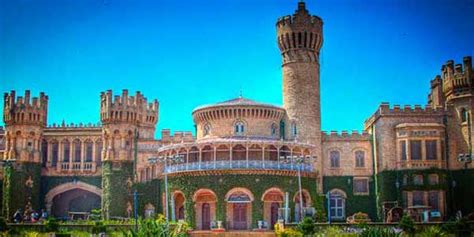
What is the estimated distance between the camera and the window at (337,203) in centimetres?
6406

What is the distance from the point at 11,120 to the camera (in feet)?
219

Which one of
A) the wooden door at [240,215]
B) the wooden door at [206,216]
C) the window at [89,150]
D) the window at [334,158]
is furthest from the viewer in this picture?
Result: the window at [89,150]

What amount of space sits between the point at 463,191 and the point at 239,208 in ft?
65.3

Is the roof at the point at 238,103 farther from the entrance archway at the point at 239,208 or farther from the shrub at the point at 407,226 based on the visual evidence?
the shrub at the point at 407,226

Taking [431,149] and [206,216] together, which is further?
[431,149]

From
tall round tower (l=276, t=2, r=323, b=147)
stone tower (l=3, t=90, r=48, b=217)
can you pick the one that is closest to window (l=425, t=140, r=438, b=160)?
tall round tower (l=276, t=2, r=323, b=147)

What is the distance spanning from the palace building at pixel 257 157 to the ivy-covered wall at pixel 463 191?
0.09 meters

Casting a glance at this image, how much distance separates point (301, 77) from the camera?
64375 mm

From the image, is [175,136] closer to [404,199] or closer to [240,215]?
[240,215]

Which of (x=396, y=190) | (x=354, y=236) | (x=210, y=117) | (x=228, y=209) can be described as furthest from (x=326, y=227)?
(x=210, y=117)

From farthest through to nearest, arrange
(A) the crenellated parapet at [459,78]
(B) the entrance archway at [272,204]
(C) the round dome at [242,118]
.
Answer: (C) the round dome at [242,118] → (A) the crenellated parapet at [459,78] → (B) the entrance archway at [272,204]

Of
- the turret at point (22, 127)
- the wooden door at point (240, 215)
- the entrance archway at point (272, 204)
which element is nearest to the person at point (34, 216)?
the turret at point (22, 127)

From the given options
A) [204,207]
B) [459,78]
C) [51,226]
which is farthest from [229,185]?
[459,78]

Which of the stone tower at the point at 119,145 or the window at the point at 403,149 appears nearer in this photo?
the window at the point at 403,149
